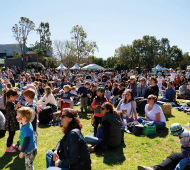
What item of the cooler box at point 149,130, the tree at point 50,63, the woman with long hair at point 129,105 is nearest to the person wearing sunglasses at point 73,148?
the cooler box at point 149,130

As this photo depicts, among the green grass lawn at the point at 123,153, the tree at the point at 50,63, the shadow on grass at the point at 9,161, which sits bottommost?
the shadow on grass at the point at 9,161

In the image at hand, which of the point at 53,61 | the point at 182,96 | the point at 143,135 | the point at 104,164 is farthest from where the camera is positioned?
the point at 53,61

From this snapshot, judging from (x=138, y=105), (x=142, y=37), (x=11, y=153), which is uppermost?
(x=142, y=37)

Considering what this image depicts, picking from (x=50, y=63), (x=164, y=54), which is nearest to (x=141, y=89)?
(x=50, y=63)

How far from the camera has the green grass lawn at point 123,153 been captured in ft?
12.7

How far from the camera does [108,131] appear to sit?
4.14 meters

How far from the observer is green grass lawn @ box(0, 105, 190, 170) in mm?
3877

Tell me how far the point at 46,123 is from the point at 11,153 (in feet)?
8.21

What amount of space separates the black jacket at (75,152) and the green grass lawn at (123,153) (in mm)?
1305

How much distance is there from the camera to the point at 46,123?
6.96 meters

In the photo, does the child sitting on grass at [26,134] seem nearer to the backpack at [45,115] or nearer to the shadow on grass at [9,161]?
the shadow on grass at [9,161]

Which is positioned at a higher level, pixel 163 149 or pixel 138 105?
pixel 138 105

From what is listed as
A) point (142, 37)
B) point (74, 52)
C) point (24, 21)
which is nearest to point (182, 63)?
point (142, 37)

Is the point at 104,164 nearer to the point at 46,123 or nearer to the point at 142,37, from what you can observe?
the point at 46,123
